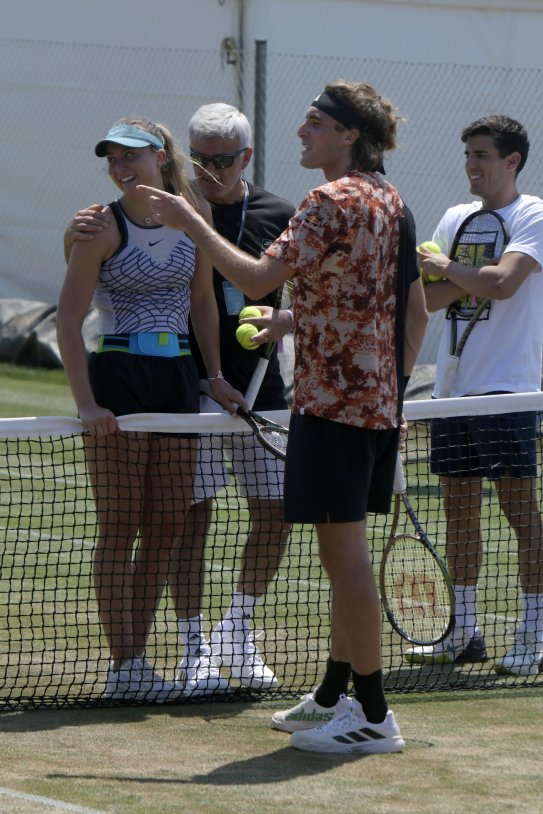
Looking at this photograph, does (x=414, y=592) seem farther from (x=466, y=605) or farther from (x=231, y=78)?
(x=231, y=78)

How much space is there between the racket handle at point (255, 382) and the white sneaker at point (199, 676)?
897 mm

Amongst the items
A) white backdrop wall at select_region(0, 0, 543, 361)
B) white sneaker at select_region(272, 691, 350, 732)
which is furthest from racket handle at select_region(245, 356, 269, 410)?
white backdrop wall at select_region(0, 0, 543, 361)

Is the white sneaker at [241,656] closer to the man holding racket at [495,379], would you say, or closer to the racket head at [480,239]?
the man holding racket at [495,379]

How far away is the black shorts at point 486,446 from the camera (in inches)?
208

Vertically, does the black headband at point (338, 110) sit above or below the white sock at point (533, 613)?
above

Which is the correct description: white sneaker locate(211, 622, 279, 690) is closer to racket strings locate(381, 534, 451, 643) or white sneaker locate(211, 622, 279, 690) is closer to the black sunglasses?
racket strings locate(381, 534, 451, 643)

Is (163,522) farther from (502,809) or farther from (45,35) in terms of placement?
(45,35)

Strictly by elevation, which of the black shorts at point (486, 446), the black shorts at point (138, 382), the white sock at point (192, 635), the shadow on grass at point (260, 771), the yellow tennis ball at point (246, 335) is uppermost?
the yellow tennis ball at point (246, 335)

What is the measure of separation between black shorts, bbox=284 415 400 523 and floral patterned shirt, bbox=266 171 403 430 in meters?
0.05

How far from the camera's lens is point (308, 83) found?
13.6 meters

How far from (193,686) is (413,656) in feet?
3.07

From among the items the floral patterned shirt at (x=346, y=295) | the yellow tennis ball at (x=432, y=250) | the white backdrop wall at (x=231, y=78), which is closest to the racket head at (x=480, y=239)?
the yellow tennis ball at (x=432, y=250)

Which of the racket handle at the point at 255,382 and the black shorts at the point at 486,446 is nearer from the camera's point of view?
the racket handle at the point at 255,382

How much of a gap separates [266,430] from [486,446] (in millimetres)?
1025
